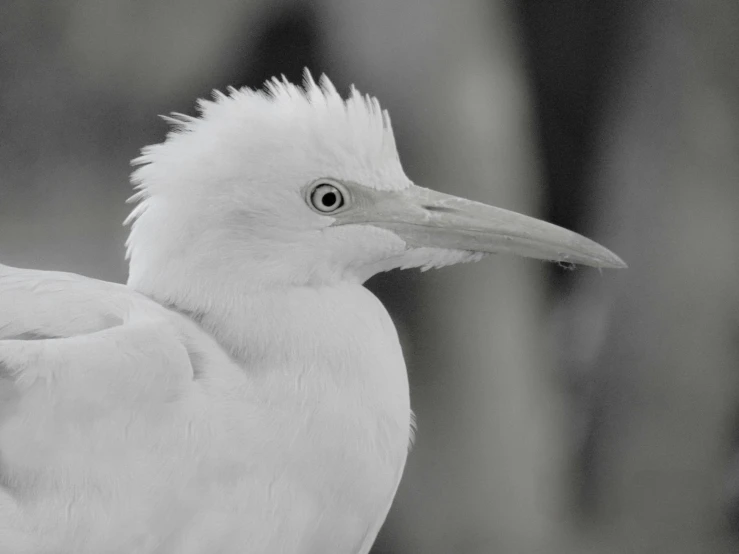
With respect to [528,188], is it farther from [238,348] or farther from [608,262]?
[238,348]

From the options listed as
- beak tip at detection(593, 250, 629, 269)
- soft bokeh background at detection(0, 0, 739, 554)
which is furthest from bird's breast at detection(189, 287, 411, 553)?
soft bokeh background at detection(0, 0, 739, 554)

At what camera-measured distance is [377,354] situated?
0.53 metres

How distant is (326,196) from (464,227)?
0.31 feet

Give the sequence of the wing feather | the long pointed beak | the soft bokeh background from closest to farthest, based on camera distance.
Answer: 1. the wing feather
2. the long pointed beak
3. the soft bokeh background

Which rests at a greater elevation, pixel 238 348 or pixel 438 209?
pixel 438 209

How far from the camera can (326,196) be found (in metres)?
0.52

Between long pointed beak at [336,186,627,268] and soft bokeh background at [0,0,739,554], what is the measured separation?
34cm

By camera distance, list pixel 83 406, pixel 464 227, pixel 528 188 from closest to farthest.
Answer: pixel 83 406 → pixel 464 227 → pixel 528 188

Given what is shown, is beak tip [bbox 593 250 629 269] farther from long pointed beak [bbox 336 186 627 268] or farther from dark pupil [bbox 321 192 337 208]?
dark pupil [bbox 321 192 337 208]

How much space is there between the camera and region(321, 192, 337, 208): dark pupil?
A: 20.6 inches

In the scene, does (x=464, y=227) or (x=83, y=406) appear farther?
(x=464, y=227)

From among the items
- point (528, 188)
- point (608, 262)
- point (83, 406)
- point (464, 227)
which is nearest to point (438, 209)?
point (464, 227)

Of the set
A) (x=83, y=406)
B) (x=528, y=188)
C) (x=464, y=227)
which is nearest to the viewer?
(x=83, y=406)

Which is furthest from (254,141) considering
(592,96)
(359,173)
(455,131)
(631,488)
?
(631,488)
